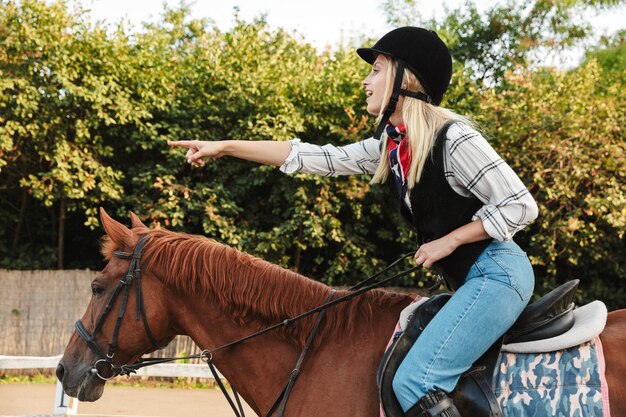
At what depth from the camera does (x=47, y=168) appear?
13.6m

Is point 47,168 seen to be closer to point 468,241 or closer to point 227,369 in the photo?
point 227,369

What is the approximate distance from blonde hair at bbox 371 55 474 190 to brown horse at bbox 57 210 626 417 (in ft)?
2.34

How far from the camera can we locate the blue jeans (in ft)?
9.06

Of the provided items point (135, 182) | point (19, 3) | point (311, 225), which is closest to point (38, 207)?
point (135, 182)

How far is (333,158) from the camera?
3.56 metres

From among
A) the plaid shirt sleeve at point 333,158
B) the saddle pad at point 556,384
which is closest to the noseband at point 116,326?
the plaid shirt sleeve at point 333,158

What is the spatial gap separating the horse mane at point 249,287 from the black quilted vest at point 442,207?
47 centimetres

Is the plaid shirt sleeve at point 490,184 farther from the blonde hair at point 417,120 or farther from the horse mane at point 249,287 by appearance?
the horse mane at point 249,287

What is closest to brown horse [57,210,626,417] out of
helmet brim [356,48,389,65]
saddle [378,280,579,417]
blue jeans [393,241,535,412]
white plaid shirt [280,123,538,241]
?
saddle [378,280,579,417]

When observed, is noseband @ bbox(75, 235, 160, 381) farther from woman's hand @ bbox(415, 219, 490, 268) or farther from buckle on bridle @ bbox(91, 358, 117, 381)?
woman's hand @ bbox(415, 219, 490, 268)

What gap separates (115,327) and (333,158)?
1.41 metres

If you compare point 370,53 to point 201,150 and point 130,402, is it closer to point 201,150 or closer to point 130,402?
point 201,150

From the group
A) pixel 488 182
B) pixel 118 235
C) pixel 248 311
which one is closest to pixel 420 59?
pixel 488 182

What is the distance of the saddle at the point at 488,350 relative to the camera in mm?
2773
